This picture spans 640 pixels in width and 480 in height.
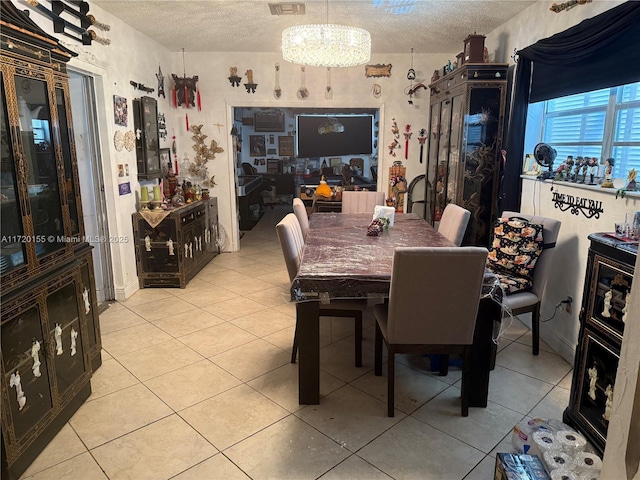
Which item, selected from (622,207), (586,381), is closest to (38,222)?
(586,381)

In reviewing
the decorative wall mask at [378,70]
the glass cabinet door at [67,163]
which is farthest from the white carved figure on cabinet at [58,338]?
the decorative wall mask at [378,70]

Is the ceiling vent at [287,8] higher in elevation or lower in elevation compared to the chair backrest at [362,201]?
higher

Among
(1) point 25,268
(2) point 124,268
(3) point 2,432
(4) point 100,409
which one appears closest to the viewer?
(3) point 2,432

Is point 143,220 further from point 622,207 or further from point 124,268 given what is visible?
point 622,207

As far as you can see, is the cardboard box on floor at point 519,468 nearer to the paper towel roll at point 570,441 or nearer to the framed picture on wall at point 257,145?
the paper towel roll at point 570,441

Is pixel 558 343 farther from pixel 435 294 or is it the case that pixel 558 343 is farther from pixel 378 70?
pixel 378 70

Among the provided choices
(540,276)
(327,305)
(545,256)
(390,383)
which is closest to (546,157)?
(545,256)

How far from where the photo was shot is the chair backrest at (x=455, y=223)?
10.2 feet

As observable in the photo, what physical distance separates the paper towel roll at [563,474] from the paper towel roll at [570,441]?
0.12 m

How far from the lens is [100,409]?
2.34 m

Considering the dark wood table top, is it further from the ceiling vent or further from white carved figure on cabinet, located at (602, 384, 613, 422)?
the ceiling vent

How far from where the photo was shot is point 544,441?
174 centimetres

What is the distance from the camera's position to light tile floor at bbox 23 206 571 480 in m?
1.93

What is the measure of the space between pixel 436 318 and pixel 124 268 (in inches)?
121
